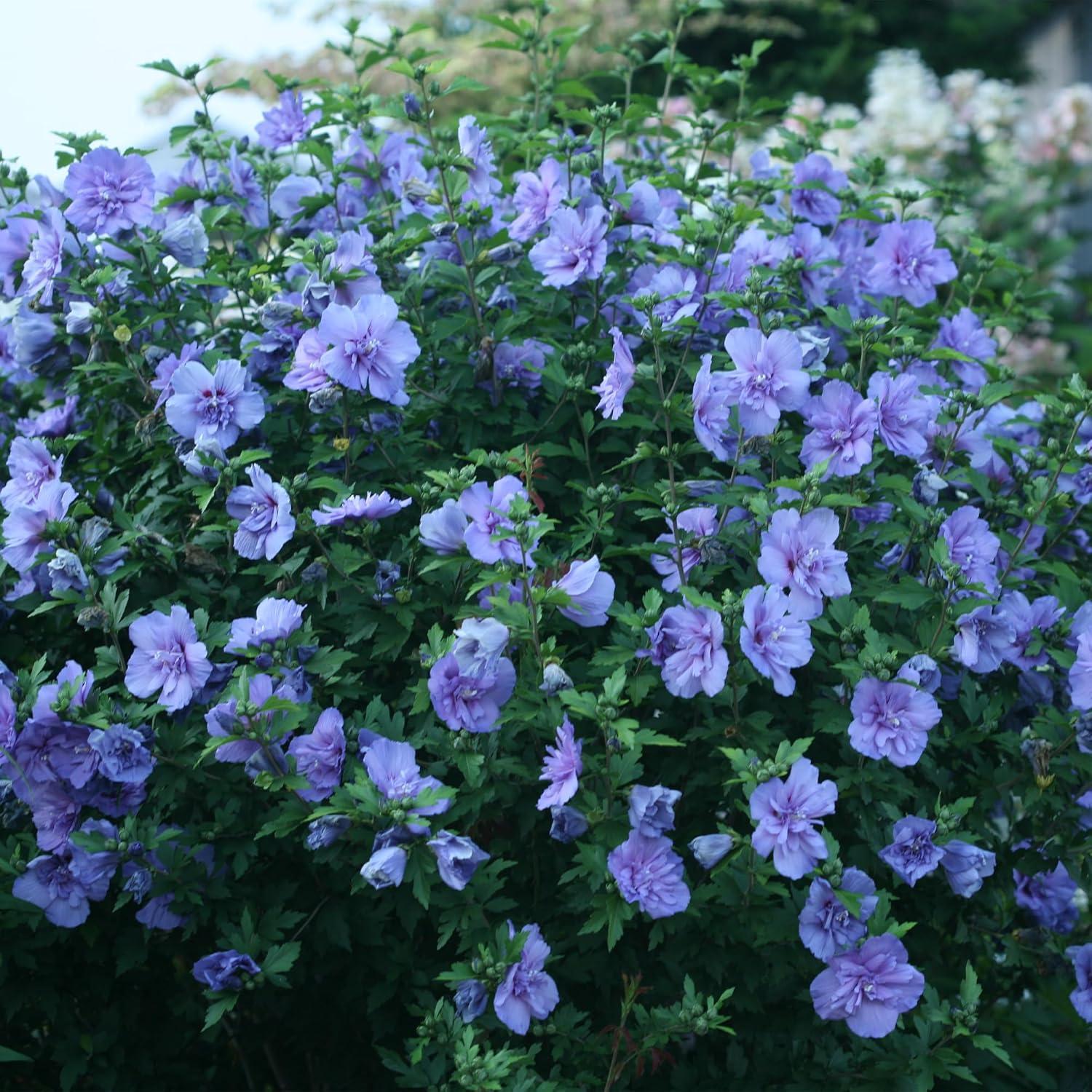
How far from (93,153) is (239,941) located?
1423 millimetres

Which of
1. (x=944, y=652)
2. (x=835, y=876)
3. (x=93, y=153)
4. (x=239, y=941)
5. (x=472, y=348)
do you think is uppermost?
(x=93, y=153)

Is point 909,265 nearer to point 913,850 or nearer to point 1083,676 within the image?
point 1083,676

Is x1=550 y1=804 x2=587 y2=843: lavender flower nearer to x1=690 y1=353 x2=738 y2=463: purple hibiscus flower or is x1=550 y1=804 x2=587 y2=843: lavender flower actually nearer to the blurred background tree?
x1=690 y1=353 x2=738 y2=463: purple hibiscus flower

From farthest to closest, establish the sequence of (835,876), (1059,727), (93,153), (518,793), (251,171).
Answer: (251,171), (93,153), (1059,727), (518,793), (835,876)

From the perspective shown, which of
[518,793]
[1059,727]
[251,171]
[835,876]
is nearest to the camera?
[835,876]

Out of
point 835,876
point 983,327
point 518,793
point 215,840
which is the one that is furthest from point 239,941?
point 983,327

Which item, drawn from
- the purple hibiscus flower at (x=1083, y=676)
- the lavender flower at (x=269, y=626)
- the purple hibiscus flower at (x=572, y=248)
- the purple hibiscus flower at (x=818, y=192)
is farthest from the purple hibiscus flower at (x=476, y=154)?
the purple hibiscus flower at (x=1083, y=676)

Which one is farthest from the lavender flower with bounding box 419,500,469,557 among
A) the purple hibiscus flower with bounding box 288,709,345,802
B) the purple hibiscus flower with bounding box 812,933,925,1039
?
the purple hibiscus flower with bounding box 812,933,925,1039

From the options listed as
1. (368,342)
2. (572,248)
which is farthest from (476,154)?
(368,342)

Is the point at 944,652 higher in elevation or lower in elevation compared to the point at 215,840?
higher

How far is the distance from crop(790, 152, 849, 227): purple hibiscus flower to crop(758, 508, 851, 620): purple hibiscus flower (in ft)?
3.51

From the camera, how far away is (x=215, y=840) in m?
2.21

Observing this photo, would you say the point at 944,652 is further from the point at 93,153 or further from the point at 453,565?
the point at 93,153

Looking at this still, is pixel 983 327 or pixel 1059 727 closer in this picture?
pixel 1059 727
